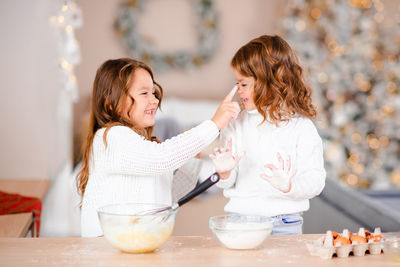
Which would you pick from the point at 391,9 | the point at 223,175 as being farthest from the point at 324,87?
the point at 223,175

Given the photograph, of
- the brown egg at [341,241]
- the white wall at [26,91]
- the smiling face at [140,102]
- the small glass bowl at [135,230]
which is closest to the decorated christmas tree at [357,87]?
the white wall at [26,91]

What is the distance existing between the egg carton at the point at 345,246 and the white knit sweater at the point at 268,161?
34 centimetres

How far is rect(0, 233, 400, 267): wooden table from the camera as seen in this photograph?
1.24 meters

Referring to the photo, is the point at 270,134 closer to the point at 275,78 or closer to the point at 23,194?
the point at 275,78

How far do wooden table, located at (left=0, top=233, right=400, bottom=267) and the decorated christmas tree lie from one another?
3.65 meters

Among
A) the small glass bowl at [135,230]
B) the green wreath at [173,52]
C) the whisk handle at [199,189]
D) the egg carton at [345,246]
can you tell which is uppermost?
the green wreath at [173,52]

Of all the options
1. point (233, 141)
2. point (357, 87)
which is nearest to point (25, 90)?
point (233, 141)

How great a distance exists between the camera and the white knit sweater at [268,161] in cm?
175

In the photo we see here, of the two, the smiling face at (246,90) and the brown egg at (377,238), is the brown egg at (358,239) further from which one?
the smiling face at (246,90)

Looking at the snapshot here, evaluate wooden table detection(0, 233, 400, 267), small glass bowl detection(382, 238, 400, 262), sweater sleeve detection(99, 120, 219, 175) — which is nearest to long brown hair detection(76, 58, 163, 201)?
sweater sleeve detection(99, 120, 219, 175)

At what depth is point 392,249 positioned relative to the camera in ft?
4.29

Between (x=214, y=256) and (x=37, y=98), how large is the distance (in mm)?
1850

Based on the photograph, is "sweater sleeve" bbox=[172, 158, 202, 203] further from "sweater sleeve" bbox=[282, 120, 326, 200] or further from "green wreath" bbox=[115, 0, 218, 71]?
"green wreath" bbox=[115, 0, 218, 71]

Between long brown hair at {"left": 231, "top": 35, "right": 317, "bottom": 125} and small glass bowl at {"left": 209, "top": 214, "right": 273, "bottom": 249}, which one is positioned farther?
long brown hair at {"left": 231, "top": 35, "right": 317, "bottom": 125}
